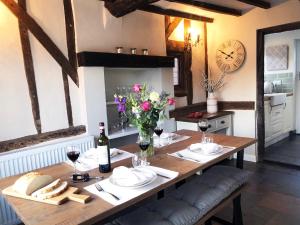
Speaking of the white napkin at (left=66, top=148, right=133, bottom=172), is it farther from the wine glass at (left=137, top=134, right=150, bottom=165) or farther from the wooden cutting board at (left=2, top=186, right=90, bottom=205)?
the wooden cutting board at (left=2, top=186, right=90, bottom=205)

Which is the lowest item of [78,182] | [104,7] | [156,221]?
[156,221]

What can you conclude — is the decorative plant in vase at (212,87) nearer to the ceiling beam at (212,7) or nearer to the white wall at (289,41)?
the ceiling beam at (212,7)

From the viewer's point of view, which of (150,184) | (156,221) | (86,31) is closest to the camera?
(150,184)

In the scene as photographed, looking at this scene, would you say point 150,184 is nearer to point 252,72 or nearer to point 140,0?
point 140,0

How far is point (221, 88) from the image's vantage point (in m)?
4.30

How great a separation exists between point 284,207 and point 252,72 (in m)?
2.04

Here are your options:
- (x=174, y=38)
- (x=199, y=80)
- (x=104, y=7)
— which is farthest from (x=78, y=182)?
(x=199, y=80)

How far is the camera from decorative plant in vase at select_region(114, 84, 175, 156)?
1787 millimetres

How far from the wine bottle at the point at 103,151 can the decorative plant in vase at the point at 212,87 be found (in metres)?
2.81

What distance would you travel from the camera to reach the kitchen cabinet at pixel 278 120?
456cm

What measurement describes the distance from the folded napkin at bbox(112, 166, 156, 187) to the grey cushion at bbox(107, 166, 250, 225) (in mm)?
306

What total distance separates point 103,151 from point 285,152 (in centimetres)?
382

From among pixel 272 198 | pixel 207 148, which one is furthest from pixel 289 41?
pixel 207 148

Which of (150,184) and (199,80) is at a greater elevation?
(199,80)
